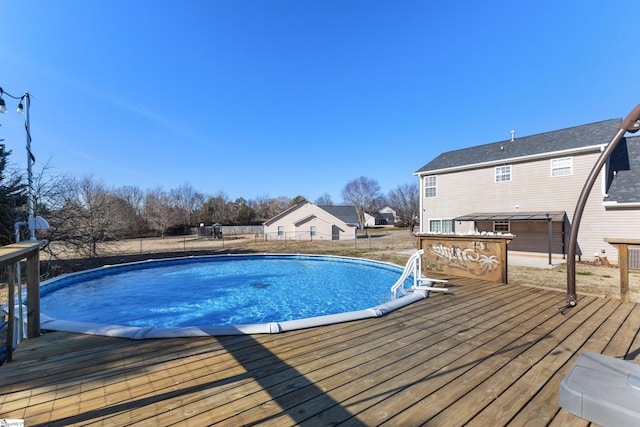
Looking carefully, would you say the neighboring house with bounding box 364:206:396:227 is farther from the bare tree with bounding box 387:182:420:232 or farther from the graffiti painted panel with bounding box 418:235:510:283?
the graffiti painted panel with bounding box 418:235:510:283

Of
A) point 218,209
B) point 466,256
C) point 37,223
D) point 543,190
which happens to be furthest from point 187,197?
point 466,256

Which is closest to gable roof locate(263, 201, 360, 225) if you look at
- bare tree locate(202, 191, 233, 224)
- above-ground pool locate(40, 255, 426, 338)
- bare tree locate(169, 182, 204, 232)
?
above-ground pool locate(40, 255, 426, 338)

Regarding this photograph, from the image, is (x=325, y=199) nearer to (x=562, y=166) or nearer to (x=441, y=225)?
(x=441, y=225)

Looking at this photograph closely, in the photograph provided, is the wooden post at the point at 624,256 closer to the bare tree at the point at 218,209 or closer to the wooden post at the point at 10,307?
the wooden post at the point at 10,307

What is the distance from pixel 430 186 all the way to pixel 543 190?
5819 mm

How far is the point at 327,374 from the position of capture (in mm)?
2398

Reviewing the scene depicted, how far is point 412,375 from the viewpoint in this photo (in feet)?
7.82

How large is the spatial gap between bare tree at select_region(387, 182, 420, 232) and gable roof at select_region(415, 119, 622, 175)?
2391 centimetres

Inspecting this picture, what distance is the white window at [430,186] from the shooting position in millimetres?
17188

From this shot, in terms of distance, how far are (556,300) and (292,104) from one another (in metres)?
20.0

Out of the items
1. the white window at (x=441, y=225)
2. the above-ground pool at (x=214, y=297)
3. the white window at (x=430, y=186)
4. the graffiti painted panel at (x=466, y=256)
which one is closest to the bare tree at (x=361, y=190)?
the white window at (x=430, y=186)

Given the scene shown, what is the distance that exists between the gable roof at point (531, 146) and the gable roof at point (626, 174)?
1463 millimetres

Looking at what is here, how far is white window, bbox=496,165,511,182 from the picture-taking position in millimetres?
14145

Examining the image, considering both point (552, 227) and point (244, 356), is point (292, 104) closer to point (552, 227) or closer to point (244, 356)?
point (552, 227)
